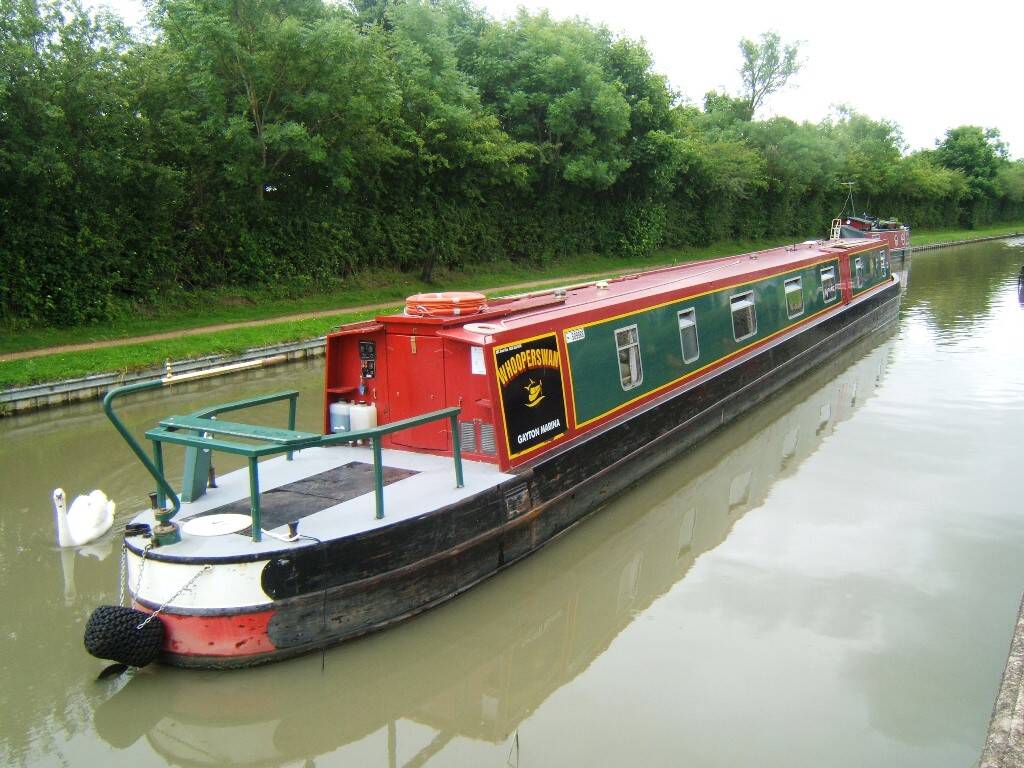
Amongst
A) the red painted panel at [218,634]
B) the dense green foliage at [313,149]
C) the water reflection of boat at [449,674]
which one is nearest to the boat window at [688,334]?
the water reflection of boat at [449,674]

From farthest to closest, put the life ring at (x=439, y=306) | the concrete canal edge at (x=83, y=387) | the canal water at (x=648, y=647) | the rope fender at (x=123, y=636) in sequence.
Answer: the concrete canal edge at (x=83, y=387), the life ring at (x=439, y=306), the rope fender at (x=123, y=636), the canal water at (x=648, y=647)

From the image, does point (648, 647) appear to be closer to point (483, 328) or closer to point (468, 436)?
point (468, 436)

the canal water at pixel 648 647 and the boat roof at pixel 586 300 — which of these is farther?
the boat roof at pixel 586 300

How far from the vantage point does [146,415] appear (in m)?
10.3

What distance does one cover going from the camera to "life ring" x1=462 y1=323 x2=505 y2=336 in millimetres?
6021

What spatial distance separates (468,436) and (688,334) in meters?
3.62

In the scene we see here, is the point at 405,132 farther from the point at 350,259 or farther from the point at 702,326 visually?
the point at 702,326

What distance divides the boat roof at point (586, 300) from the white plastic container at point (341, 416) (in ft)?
2.51

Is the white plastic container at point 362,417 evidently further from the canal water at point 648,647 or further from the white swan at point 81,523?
→ the white swan at point 81,523

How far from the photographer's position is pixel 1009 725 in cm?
348

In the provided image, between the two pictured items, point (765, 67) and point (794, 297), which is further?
point (765, 67)

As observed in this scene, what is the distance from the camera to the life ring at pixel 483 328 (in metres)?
6.02

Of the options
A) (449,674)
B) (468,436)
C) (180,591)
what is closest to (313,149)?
(468,436)

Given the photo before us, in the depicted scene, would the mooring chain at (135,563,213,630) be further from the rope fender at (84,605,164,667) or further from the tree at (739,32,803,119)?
the tree at (739,32,803,119)
